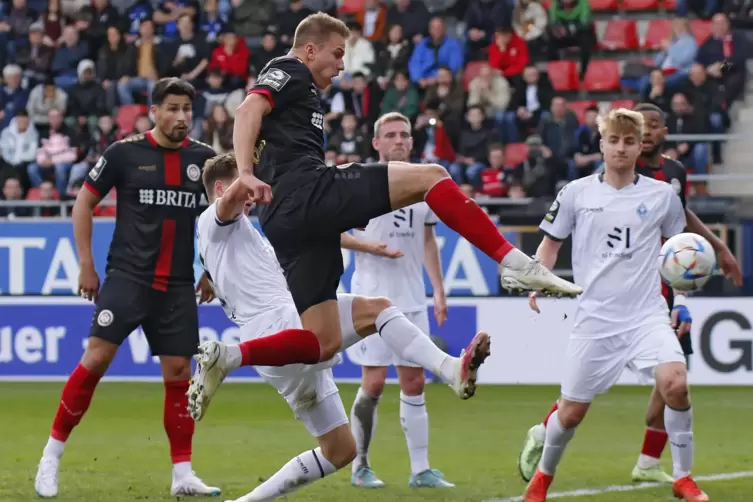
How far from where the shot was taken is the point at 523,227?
15.0m

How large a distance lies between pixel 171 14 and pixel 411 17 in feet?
13.0

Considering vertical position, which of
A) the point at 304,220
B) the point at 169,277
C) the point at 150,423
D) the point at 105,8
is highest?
the point at 105,8

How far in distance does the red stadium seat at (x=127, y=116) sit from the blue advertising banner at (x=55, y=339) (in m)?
5.70

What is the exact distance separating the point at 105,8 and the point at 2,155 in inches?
132

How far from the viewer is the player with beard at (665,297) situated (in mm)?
8109

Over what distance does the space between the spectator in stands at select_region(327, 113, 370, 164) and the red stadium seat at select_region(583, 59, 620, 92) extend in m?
3.76

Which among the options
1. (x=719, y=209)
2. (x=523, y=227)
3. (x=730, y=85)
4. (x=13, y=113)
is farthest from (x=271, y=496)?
(x=13, y=113)

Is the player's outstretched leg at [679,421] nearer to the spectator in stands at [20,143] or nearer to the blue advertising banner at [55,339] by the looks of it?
the blue advertising banner at [55,339]

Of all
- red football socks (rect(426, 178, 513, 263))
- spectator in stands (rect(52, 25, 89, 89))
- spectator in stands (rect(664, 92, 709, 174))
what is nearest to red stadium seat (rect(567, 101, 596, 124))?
spectator in stands (rect(664, 92, 709, 174))

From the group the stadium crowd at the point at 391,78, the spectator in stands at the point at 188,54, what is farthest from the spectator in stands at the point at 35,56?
the spectator in stands at the point at 188,54

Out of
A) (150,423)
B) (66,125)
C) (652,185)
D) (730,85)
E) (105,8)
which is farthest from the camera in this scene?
(105,8)

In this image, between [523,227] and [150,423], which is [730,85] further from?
[150,423]

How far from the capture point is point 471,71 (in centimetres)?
1972

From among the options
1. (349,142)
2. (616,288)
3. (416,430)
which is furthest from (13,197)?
(616,288)
